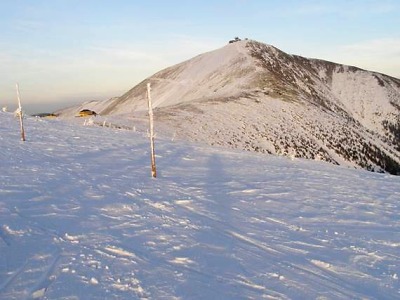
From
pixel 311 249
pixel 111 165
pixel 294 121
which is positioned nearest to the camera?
pixel 311 249

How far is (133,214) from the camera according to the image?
369 inches

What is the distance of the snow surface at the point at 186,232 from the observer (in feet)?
20.1

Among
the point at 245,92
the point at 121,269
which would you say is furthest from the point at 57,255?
the point at 245,92

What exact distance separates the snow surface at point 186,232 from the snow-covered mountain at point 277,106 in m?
25.1

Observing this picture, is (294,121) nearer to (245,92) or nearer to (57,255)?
(245,92)

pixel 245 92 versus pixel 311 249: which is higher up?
pixel 245 92

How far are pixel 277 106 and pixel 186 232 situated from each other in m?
55.2

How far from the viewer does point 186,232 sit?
8.48 metres

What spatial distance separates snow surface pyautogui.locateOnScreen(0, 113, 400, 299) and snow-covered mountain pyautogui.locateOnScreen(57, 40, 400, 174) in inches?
986

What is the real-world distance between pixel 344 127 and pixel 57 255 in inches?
2423

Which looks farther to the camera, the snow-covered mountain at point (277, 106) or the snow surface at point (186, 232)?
the snow-covered mountain at point (277, 106)

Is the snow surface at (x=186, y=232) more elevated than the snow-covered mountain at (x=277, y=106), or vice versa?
the snow-covered mountain at (x=277, y=106)

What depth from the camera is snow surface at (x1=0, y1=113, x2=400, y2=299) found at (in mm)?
6137

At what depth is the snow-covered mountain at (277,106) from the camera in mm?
48531
